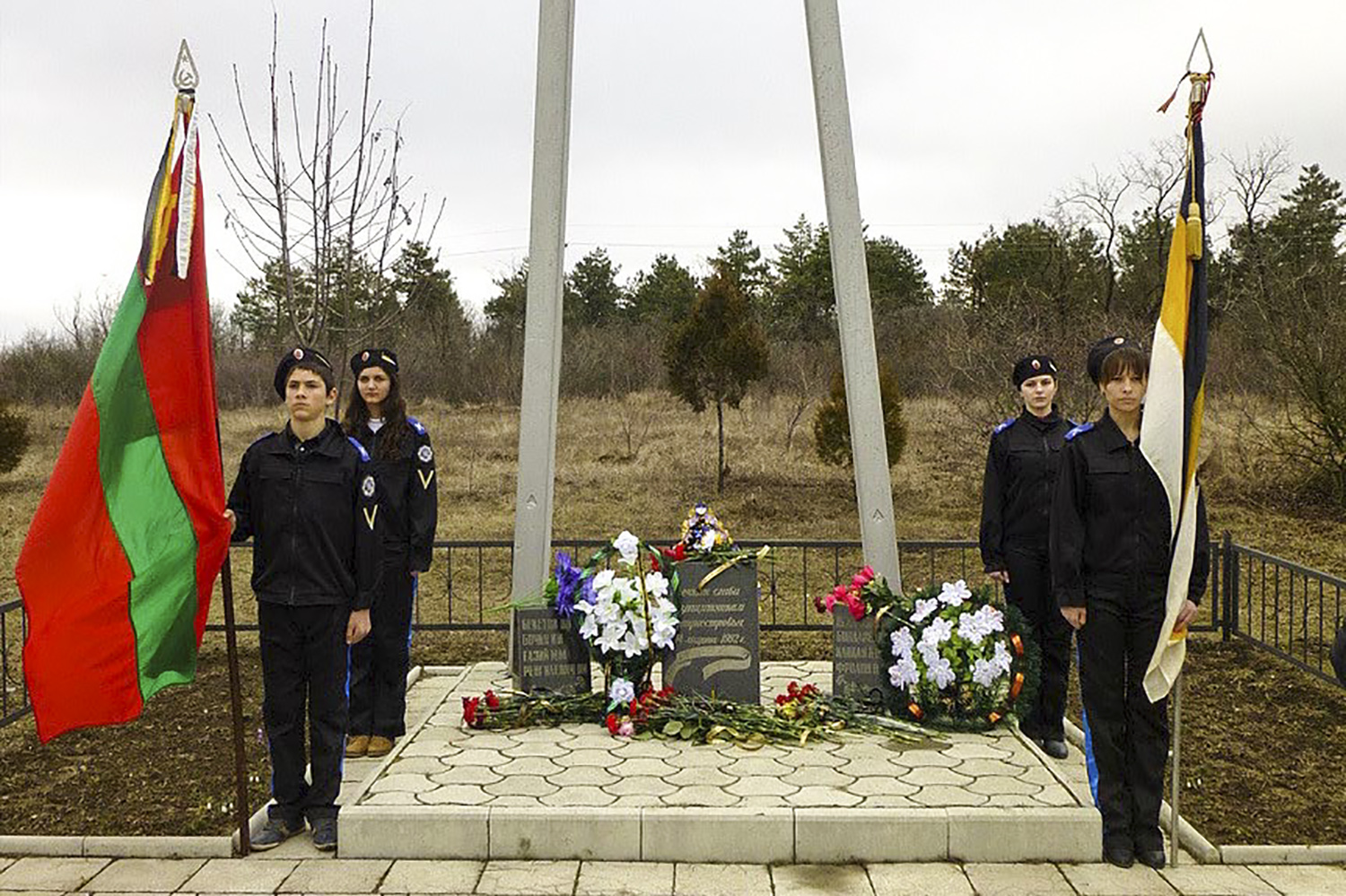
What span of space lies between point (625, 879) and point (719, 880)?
1.06 feet

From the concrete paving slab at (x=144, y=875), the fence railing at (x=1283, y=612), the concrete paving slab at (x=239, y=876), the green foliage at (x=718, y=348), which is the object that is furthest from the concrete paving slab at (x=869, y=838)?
the green foliage at (x=718, y=348)

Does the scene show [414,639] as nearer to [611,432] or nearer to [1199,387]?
[1199,387]

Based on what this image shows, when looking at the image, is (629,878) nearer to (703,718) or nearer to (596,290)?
(703,718)

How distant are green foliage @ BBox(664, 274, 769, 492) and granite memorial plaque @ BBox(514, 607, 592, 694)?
34.3 ft

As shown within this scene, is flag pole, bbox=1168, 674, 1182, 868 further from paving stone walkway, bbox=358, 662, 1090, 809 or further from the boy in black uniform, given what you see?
the boy in black uniform

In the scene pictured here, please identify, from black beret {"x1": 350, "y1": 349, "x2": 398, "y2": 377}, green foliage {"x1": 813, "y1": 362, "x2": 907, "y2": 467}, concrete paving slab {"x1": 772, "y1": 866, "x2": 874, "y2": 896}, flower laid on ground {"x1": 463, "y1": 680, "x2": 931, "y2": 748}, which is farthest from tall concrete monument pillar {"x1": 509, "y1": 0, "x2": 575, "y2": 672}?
green foliage {"x1": 813, "y1": 362, "x2": 907, "y2": 467}

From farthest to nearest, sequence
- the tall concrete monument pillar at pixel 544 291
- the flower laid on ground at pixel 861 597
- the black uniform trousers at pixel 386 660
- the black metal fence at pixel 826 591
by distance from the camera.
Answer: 1. the black metal fence at pixel 826 591
2. the tall concrete monument pillar at pixel 544 291
3. the flower laid on ground at pixel 861 597
4. the black uniform trousers at pixel 386 660

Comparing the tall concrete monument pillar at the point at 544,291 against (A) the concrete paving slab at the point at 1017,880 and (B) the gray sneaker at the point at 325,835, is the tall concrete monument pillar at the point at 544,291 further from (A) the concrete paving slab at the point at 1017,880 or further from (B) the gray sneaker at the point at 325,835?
(A) the concrete paving slab at the point at 1017,880

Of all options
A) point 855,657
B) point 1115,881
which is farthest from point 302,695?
point 1115,881

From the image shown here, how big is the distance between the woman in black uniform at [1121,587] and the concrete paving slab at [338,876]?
261 centimetres

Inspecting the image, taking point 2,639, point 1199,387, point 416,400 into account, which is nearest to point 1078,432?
point 1199,387

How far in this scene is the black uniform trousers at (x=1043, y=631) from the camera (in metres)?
5.57

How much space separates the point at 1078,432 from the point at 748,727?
6.50ft

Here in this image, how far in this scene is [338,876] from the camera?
4.21m
